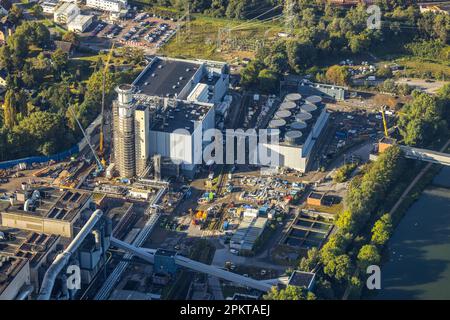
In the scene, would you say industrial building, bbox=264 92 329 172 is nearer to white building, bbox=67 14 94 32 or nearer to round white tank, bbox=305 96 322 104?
round white tank, bbox=305 96 322 104

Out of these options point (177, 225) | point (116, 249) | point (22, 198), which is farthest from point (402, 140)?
point (22, 198)

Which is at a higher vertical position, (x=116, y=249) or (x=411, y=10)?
(x=411, y=10)

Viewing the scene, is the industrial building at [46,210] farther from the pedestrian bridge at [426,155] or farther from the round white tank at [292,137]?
the pedestrian bridge at [426,155]

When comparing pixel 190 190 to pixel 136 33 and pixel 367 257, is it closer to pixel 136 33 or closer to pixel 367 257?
pixel 367 257

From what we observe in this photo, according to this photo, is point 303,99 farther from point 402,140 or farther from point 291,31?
point 291,31

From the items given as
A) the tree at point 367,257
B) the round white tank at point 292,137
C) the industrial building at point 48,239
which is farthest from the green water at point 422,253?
the industrial building at point 48,239
